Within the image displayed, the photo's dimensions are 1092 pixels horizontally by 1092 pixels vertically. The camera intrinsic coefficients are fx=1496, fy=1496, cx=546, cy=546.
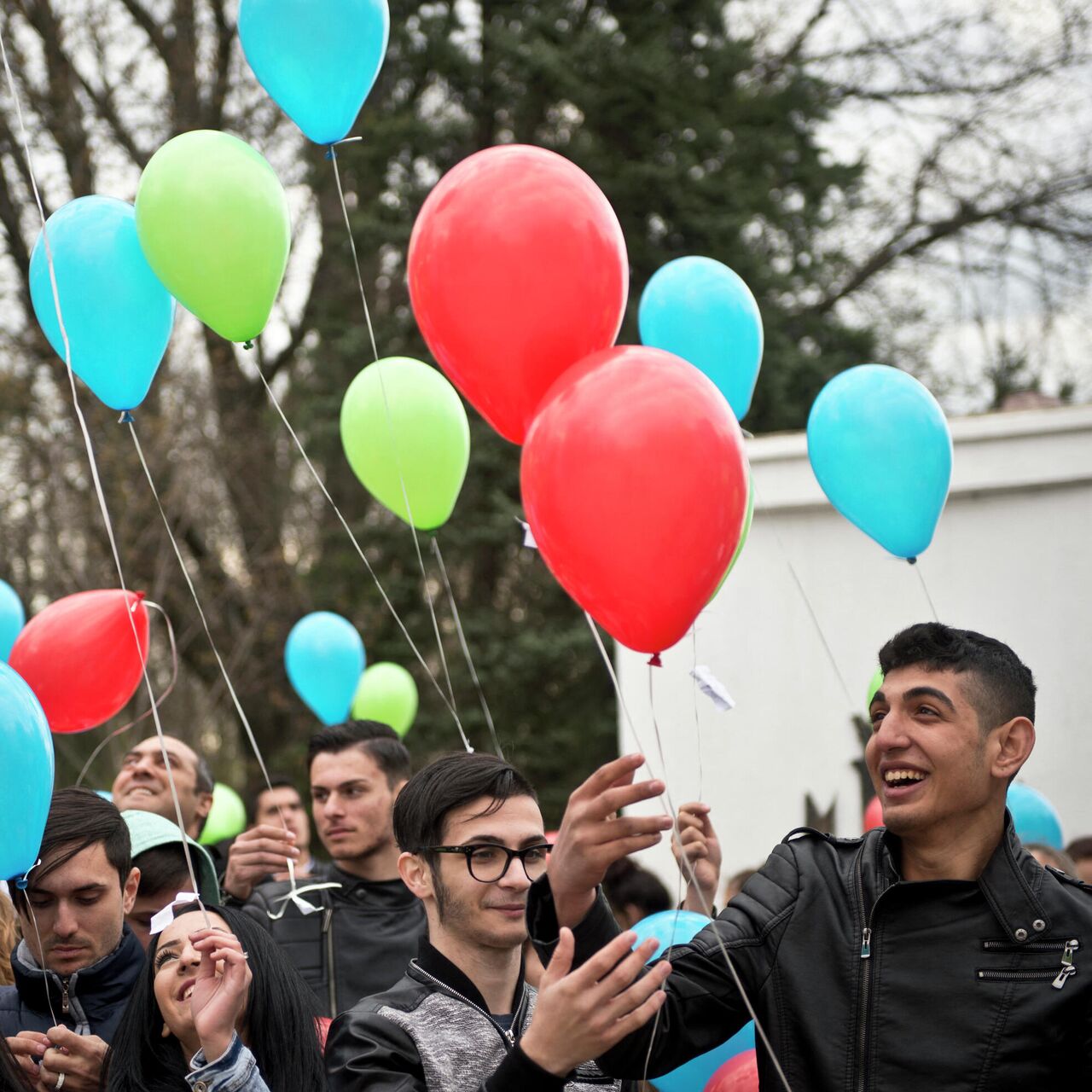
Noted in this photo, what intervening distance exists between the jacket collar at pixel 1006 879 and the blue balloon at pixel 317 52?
2.55 m

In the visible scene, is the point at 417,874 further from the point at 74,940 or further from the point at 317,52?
the point at 317,52

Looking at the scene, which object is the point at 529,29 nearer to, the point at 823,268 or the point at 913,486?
the point at 823,268

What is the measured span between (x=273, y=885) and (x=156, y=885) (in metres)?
0.61

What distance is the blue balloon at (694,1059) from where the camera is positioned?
132 inches

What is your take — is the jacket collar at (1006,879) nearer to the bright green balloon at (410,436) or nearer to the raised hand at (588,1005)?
the raised hand at (588,1005)

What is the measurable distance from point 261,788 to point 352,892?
591 cm

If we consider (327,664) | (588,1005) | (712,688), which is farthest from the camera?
(327,664)

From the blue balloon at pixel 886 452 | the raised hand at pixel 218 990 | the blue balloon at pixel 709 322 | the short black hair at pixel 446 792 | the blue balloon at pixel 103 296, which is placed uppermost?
the blue balloon at pixel 103 296

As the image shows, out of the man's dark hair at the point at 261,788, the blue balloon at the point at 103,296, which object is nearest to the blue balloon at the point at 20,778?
the blue balloon at the point at 103,296

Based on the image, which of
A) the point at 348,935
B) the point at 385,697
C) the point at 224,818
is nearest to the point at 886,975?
the point at 348,935

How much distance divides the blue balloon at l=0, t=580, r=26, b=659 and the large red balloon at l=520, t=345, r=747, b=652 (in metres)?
3.36

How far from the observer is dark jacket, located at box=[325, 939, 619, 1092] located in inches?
99.2

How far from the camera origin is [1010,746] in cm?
256

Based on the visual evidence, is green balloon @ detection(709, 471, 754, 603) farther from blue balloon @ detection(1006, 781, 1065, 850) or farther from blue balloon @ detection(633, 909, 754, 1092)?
blue balloon @ detection(1006, 781, 1065, 850)
